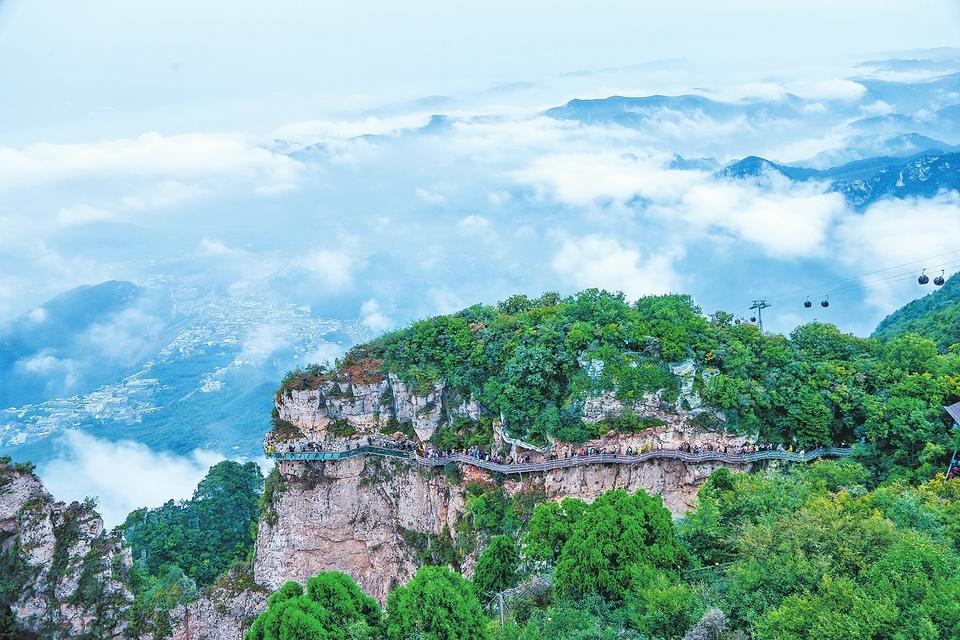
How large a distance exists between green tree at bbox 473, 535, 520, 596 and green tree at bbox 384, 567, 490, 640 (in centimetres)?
647

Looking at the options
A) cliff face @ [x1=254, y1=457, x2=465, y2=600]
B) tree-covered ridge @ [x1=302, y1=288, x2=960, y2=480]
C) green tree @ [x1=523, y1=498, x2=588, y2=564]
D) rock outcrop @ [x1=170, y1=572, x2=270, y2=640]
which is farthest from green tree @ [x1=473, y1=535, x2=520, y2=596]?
rock outcrop @ [x1=170, y1=572, x2=270, y2=640]

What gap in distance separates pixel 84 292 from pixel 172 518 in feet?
570

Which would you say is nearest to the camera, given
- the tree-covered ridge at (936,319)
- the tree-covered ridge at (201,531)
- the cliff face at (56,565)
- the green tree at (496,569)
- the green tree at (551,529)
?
the green tree at (551,529)

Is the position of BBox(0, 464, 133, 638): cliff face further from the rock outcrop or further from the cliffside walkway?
the cliffside walkway

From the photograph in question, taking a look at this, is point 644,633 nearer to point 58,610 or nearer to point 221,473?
point 58,610

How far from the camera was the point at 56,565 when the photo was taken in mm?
33781

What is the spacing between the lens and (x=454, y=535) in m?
37.3

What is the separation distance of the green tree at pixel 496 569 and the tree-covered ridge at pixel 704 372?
7.87m

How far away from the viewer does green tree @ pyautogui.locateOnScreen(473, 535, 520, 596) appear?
28031 millimetres

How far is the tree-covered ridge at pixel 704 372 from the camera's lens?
105ft

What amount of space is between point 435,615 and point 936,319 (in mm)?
42972

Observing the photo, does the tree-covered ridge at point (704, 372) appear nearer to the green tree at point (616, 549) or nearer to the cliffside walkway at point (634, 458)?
the cliffside walkway at point (634, 458)

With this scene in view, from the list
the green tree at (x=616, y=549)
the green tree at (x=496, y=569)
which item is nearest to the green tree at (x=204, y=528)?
the green tree at (x=496, y=569)

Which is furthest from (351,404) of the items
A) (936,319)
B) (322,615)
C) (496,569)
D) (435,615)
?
(936,319)
